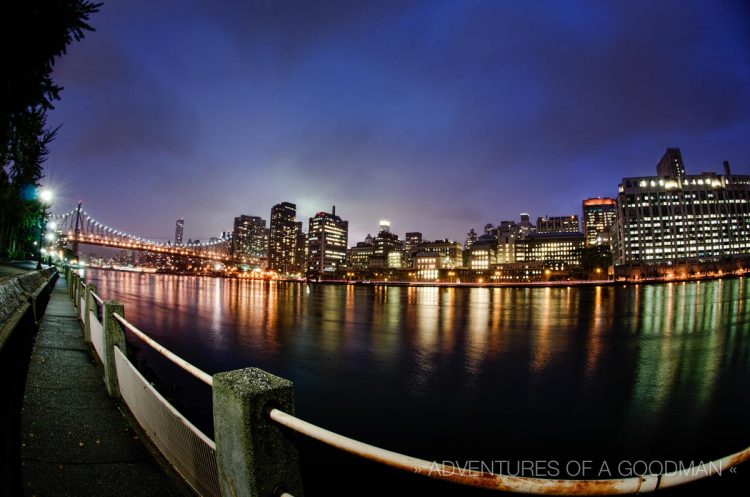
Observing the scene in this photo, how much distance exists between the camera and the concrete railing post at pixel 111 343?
18.4 feet

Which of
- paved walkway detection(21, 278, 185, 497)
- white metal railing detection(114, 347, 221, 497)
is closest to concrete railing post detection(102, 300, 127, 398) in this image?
paved walkway detection(21, 278, 185, 497)

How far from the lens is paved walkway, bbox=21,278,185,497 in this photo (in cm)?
345

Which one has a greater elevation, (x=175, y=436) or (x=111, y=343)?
(x=111, y=343)

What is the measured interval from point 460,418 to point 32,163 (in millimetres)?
27777

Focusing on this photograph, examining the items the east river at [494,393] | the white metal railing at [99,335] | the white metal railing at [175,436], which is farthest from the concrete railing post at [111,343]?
the east river at [494,393]

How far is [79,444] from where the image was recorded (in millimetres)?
4109

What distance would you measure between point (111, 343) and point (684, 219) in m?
204

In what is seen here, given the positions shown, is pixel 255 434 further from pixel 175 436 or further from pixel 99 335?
pixel 99 335

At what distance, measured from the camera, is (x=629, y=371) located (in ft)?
41.3

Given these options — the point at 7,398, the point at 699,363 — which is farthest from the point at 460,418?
the point at 699,363

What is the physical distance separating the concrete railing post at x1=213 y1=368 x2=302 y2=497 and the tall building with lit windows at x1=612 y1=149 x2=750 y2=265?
618 feet

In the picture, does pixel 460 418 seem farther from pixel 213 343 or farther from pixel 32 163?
pixel 32 163

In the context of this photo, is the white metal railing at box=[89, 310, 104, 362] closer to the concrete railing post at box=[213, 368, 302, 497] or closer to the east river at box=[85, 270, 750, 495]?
the east river at box=[85, 270, 750, 495]

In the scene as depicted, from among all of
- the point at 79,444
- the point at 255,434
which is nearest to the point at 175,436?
the point at 79,444
